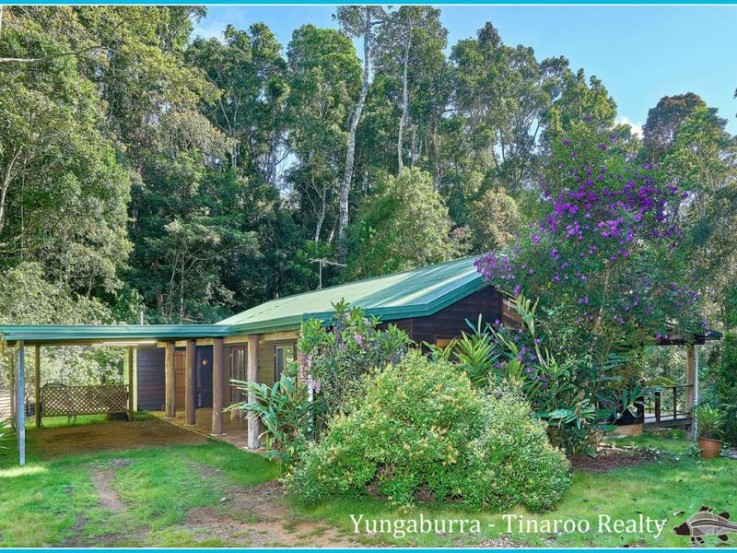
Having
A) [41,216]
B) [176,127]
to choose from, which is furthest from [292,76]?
[41,216]

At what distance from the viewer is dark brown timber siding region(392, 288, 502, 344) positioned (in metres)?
9.45

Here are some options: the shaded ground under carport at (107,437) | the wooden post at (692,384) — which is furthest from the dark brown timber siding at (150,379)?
the wooden post at (692,384)

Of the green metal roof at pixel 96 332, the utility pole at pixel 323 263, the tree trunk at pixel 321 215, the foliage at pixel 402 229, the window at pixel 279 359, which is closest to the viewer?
the green metal roof at pixel 96 332

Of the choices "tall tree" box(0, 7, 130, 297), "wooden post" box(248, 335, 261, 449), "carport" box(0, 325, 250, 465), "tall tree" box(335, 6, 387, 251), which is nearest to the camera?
"carport" box(0, 325, 250, 465)

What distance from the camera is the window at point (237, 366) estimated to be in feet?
47.2

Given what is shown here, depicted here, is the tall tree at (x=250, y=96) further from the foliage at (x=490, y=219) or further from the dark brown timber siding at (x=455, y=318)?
the dark brown timber siding at (x=455, y=318)

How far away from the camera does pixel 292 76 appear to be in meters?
31.9

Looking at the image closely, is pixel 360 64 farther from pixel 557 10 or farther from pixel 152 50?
pixel 557 10

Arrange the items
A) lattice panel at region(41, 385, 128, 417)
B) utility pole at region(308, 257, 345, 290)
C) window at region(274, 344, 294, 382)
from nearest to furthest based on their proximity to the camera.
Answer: window at region(274, 344, 294, 382)
lattice panel at region(41, 385, 128, 417)
utility pole at region(308, 257, 345, 290)

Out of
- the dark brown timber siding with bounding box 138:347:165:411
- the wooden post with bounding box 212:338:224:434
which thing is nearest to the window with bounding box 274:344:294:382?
the wooden post with bounding box 212:338:224:434

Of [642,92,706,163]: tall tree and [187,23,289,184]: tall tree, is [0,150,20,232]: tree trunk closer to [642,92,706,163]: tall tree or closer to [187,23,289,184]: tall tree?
[187,23,289,184]: tall tree

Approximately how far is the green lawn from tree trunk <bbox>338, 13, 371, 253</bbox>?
1882 cm

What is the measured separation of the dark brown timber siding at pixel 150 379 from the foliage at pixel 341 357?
11739mm

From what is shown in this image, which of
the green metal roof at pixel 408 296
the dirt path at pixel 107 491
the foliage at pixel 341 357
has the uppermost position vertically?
the green metal roof at pixel 408 296
